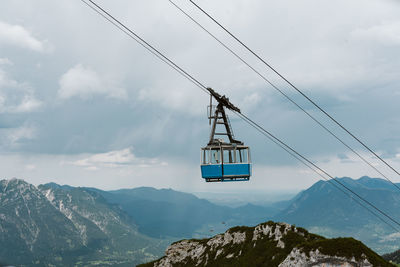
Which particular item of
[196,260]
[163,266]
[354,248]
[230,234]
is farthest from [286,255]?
[163,266]

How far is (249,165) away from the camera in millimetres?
39156

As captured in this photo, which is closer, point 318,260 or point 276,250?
point 318,260

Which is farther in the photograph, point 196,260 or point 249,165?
point 196,260

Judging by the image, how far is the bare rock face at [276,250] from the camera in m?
94.1

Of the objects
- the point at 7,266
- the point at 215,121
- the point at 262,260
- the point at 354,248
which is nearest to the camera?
the point at 7,266

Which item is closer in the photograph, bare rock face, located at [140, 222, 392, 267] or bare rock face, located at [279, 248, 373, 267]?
bare rock face, located at [279, 248, 373, 267]

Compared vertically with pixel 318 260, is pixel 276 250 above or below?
below

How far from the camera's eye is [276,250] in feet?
396

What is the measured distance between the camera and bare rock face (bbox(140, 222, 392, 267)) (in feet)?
309

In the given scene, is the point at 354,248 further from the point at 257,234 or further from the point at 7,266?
the point at 7,266

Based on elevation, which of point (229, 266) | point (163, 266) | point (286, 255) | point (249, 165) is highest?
point (249, 165)

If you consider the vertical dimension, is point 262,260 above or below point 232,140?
below

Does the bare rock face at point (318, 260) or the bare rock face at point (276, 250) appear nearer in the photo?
the bare rock face at point (318, 260)

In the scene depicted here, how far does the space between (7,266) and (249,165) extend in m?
27.7
